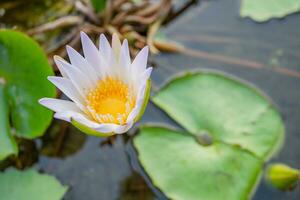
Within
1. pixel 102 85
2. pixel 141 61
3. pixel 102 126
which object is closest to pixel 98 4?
pixel 102 85

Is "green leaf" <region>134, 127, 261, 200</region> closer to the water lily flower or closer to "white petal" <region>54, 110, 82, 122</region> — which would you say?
the water lily flower

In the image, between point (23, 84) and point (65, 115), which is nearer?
point (65, 115)

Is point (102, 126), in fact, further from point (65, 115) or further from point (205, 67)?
point (205, 67)

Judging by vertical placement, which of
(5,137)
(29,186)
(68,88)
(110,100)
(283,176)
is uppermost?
(68,88)

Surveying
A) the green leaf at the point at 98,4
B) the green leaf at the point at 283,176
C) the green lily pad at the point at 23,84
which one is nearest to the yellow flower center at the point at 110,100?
the green lily pad at the point at 23,84

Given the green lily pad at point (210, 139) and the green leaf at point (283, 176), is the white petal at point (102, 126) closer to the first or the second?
the green lily pad at point (210, 139)

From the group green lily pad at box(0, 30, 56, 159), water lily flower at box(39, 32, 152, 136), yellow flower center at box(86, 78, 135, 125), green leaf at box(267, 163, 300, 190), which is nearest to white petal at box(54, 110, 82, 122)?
water lily flower at box(39, 32, 152, 136)

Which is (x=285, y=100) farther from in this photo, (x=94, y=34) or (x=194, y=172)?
(x=94, y=34)
